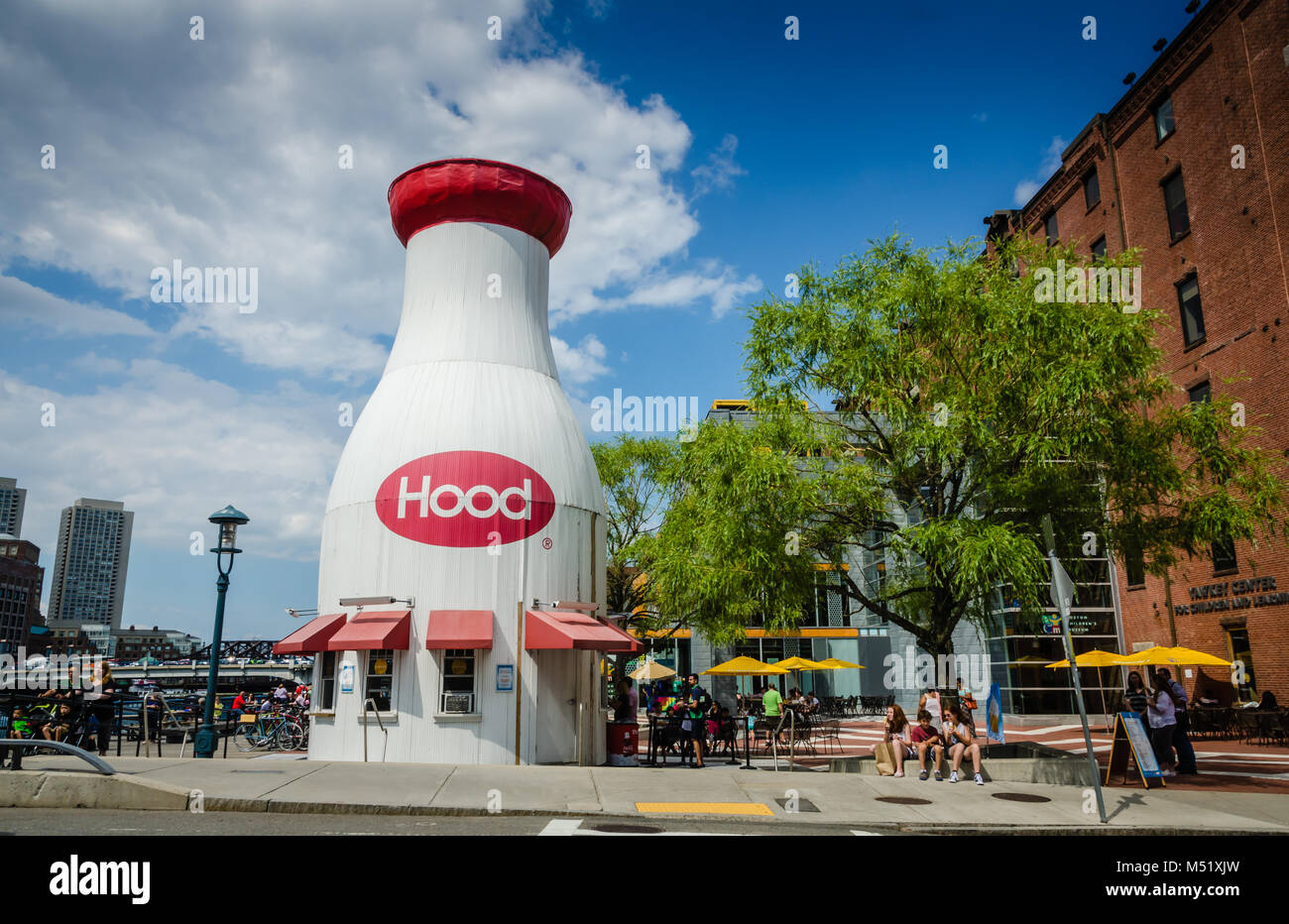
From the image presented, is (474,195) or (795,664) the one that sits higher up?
Result: (474,195)

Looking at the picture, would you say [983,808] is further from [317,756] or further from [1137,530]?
[317,756]

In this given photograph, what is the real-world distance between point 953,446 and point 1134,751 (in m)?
5.18

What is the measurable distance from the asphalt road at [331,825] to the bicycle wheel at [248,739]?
1383cm

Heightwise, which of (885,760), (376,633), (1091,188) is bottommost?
(885,760)

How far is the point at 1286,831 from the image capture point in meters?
9.45

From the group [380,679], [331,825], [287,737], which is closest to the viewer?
[331,825]

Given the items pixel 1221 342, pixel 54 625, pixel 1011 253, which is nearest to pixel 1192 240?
pixel 1221 342

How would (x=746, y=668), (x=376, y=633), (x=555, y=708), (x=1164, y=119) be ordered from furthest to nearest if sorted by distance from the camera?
(x=1164, y=119)
(x=746, y=668)
(x=555, y=708)
(x=376, y=633)

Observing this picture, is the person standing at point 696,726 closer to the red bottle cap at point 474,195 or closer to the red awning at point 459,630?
the red awning at point 459,630

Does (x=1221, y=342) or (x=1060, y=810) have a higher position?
(x=1221, y=342)

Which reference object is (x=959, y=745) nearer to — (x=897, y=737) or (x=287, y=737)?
(x=897, y=737)

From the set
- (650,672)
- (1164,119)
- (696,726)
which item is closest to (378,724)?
(696,726)

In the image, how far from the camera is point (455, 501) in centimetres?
1694
